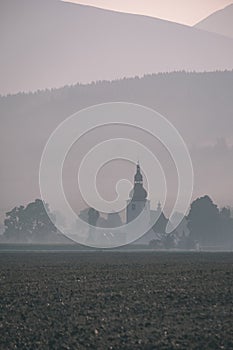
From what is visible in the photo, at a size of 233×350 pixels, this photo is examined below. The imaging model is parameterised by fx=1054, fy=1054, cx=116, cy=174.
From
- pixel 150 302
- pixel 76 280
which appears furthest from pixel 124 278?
pixel 150 302

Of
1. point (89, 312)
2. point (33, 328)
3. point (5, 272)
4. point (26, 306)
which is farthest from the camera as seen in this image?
point (5, 272)

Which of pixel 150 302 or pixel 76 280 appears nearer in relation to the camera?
pixel 150 302

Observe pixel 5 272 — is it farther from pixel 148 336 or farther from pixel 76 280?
pixel 148 336

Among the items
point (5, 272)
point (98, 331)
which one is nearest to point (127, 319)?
point (98, 331)

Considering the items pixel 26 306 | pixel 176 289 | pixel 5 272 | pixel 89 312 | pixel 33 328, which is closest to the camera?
pixel 33 328

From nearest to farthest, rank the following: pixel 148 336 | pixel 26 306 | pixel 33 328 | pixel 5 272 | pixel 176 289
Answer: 1. pixel 148 336
2. pixel 33 328
3. pixel 26 306
4. pixel 176 289
5. pixel 5 272

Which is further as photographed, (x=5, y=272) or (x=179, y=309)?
(x=5, y=272)

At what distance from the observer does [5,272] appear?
71.5 metres

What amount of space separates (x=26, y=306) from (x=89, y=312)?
13.8 ft

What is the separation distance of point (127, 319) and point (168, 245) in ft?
439

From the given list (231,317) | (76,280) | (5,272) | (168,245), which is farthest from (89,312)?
(168,245)

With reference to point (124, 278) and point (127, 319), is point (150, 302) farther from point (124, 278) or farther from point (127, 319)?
point (124, 278)

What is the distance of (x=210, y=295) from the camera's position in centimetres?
4969

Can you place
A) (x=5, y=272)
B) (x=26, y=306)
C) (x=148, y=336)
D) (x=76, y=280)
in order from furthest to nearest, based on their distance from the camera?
(x=5, y=272) → (x=76, y=280) → (x=26, y=306) → (x=148, y=336)
